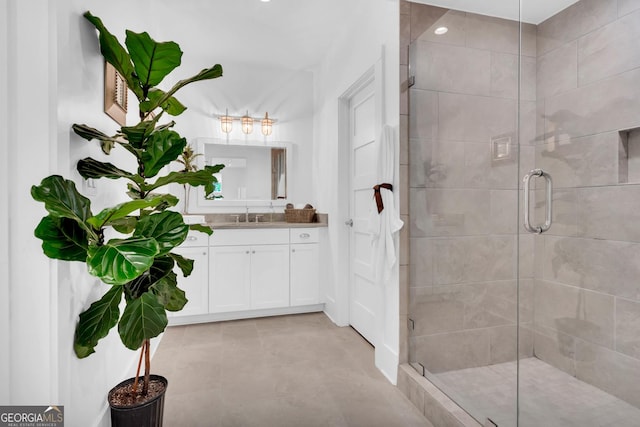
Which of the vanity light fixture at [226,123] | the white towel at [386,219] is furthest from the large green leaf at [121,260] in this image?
the vanity light fixture at [226,123]

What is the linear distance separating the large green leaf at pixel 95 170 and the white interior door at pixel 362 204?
5.70ft

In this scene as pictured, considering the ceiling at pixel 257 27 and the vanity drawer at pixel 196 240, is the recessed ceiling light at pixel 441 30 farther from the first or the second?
the vanity drawer at pixel 196 240

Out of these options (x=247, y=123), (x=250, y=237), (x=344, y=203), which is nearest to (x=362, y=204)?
(x=344, y=203)

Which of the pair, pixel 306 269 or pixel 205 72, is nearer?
pixel 205 72

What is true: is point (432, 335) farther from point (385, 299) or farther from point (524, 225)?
point (524, 225)

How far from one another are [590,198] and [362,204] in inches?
61.2

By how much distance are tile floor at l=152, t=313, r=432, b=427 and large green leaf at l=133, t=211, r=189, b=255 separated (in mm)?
1093

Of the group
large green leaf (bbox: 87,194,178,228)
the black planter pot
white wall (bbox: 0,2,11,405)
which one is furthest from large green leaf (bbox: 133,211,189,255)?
the black planter pot

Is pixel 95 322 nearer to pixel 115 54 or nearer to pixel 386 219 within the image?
pixel 115 54

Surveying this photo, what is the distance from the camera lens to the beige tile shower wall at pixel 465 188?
5.54ft

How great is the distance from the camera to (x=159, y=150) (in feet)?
4.20

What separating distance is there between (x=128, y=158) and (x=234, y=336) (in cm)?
169

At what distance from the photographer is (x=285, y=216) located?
12.5 feet

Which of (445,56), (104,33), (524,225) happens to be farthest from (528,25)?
(104,33)
